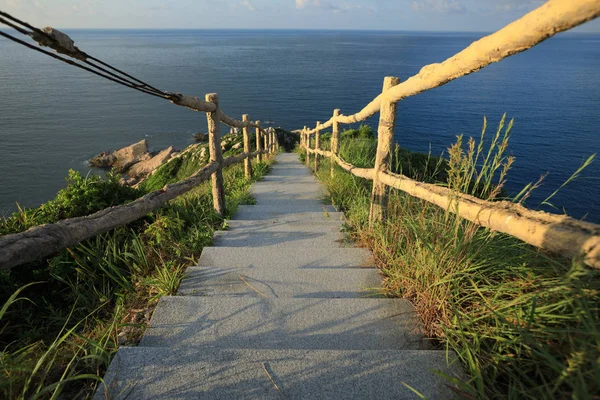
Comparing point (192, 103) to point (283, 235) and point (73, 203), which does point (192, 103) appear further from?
point (73, 203)

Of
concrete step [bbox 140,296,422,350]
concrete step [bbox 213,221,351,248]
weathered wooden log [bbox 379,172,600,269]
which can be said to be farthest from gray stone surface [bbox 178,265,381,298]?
weathered wooden log [bbox 379,172,600,269]

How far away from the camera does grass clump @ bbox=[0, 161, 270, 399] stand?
1952mm

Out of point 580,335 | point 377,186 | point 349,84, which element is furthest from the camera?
point 349,84

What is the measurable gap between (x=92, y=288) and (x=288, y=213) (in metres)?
2.35

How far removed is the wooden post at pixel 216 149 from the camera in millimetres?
4188

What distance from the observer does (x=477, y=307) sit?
192 centimetres

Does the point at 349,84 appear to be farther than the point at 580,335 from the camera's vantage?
Yes

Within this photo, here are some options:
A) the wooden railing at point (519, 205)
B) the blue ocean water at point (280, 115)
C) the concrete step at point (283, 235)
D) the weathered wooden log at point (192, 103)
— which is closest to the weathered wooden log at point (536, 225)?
the wooden railing at point (519, 205)

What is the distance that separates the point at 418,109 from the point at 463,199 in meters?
43.5

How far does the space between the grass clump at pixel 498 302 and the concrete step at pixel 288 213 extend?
151cm

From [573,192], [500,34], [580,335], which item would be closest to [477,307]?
[580,335]

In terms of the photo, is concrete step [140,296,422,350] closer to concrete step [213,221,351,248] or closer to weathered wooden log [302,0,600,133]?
concrete step [213,221,351,248]

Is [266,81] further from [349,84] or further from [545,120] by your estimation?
[545,120]

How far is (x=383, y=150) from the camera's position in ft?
10.7
